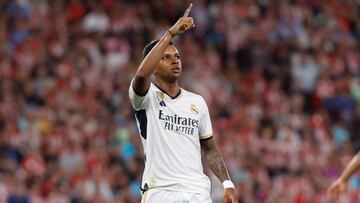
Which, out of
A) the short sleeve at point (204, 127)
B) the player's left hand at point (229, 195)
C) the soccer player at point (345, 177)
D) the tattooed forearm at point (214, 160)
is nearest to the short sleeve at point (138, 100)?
the short sleeve at point (204, 127)

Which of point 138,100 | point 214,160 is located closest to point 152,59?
point 138,100

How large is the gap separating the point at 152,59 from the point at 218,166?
4.00ft

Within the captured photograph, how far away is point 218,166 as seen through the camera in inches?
389

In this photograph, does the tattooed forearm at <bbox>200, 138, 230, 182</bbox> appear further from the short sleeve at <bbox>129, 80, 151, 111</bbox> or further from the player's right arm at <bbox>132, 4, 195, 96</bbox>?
the player's right arm at <bbox>132, 4, 195, 96</bbox>

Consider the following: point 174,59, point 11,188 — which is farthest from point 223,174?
point 11,188

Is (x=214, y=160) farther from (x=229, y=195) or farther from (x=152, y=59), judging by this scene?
(x=152, y=59)

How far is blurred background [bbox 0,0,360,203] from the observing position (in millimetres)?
18516

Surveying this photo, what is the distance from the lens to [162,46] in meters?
9.34

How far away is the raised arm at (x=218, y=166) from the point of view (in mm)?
9633

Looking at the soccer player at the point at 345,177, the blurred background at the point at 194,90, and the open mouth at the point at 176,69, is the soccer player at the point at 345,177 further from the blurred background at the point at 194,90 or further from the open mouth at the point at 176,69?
the blurred background at the point at 194,90

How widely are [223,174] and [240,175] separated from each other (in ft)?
32.0

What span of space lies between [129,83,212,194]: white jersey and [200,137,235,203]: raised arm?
0.16m

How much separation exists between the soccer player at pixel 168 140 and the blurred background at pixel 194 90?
775cm

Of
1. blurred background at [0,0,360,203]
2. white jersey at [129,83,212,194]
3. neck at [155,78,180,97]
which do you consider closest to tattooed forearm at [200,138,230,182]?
white jersey at [129,83,212,194]
